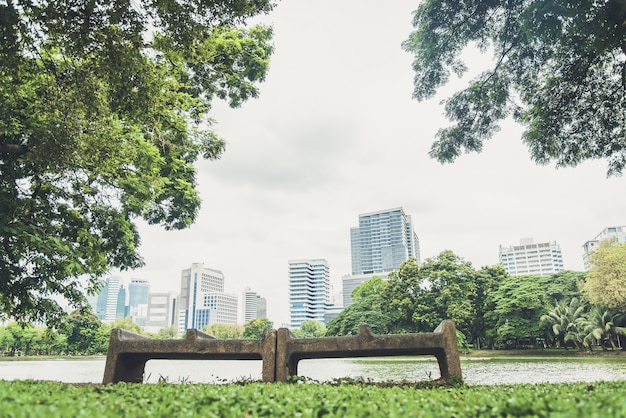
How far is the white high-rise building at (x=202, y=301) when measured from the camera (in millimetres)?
170000

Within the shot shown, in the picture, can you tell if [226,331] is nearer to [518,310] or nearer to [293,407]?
[518,310]

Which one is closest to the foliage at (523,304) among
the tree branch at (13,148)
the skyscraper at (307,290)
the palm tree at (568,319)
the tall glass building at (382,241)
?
the palm tree at (568,319)

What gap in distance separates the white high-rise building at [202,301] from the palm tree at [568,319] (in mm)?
152454

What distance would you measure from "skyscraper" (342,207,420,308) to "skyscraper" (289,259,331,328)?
11226 mm

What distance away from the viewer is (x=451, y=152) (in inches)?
451

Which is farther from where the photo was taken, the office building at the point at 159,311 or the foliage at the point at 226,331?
the office building at the point at 159,311

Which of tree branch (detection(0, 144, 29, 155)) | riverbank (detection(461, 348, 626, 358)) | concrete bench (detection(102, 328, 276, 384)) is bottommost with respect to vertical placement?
riverbank (detection(461, 348, 626, 358))

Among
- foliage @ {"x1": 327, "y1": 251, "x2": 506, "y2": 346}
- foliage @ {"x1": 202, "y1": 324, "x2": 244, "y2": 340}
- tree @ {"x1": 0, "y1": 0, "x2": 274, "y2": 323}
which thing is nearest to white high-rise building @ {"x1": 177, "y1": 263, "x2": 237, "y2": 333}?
foliage @ {"x1": 202, "y1": 324, "x2": 244, "y2": 340}

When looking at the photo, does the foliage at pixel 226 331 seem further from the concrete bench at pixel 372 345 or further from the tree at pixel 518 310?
the concrete bench at pixel 372 345

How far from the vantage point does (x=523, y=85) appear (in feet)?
35.0

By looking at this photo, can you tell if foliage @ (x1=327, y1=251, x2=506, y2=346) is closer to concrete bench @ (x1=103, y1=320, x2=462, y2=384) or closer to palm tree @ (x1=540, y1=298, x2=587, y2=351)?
palm tree @ (x1=540, y1=298, x2=587, y2=351)

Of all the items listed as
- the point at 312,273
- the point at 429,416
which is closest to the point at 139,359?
the point at 429,416

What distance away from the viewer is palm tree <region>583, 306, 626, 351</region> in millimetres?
29828

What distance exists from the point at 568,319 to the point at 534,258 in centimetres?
→ 15397
